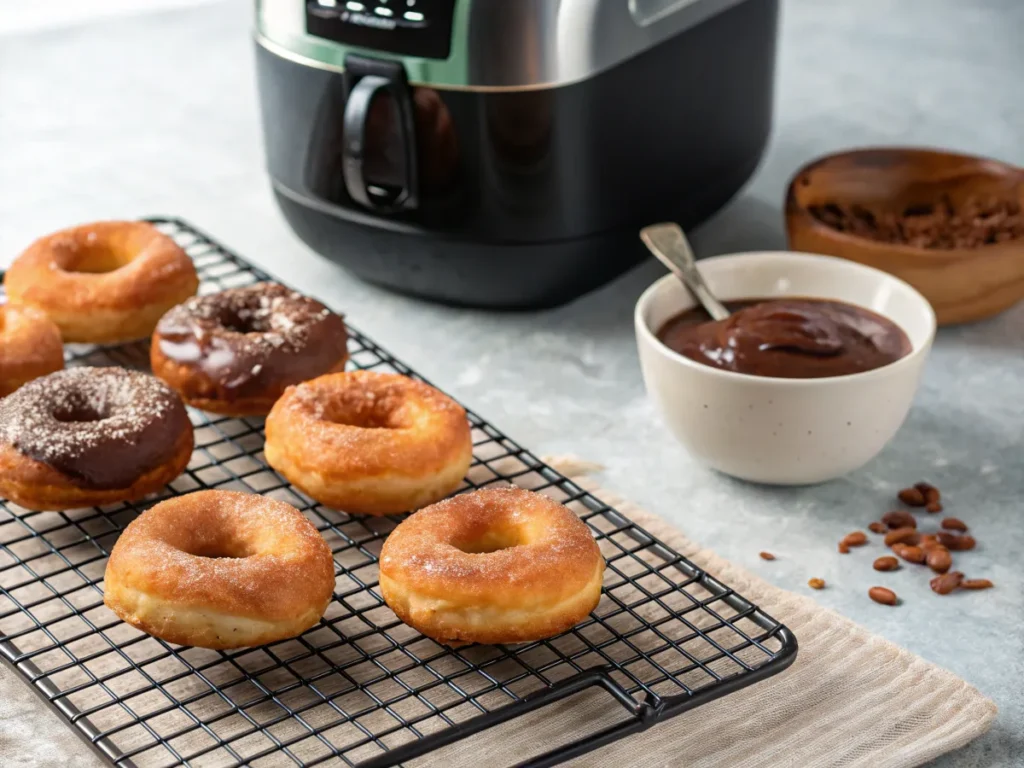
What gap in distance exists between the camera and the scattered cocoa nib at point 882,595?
1429 millimetres

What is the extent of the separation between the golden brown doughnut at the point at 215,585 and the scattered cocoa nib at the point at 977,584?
680 mm

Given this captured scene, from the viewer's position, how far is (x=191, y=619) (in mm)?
1221

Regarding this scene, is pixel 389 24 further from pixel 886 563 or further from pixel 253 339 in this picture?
pixel 886 563

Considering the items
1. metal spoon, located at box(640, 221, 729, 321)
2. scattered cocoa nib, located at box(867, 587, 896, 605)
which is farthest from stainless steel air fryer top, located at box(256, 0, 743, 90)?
scattered cocoa nib, located at box(867, 587, 896, 605)

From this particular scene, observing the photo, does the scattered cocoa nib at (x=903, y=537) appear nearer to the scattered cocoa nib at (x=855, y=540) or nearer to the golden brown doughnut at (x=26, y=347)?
the scattered cocoa nib at (x=855, y=540)

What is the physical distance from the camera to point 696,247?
7.42ft

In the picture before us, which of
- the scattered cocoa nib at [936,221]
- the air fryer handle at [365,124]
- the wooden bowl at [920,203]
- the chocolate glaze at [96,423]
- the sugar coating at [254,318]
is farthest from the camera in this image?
the scattered cocoa nib at [936,221]

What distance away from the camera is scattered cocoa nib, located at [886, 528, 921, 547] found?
1515 mm

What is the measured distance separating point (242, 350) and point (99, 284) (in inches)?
11.5

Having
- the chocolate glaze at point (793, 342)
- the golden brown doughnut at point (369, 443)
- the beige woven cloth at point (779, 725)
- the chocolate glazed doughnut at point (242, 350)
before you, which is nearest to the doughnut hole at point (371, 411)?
the golden brown doughnut at point (369, 443)

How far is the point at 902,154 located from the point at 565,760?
4.43 ft

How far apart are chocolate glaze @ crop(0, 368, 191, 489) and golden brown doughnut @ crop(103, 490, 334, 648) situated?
13 cm

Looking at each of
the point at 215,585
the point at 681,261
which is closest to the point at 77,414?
the point at 215,585

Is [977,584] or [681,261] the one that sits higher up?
[681,261]
